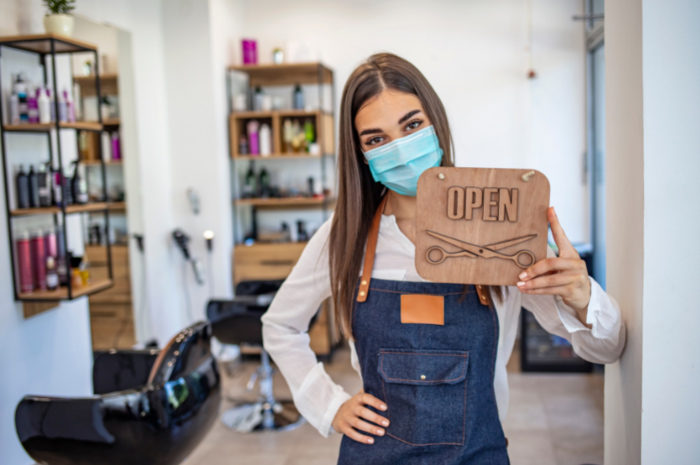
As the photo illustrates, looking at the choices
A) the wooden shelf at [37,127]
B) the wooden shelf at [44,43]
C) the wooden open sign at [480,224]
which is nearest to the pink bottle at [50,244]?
the wooden shelf at [37,127]

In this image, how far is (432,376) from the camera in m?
1.25

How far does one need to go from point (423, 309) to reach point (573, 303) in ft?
1.12

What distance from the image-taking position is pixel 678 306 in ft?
3.49

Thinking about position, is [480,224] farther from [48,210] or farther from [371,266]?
[48,210]

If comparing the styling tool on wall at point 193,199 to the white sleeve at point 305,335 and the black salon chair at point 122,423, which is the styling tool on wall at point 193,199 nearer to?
the black salon chair at point 122,423

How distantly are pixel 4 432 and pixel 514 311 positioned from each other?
8.61ft

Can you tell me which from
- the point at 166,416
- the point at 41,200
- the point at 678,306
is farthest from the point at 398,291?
the point at 41,200

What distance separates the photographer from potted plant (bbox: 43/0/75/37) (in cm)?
290

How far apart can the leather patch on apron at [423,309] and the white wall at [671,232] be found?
40 centimetres

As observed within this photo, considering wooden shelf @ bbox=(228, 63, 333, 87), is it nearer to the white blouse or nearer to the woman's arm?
the white blouse

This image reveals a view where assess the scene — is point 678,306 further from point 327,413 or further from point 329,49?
point 329,49

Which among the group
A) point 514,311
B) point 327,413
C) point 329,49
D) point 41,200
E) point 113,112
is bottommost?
point 327,413

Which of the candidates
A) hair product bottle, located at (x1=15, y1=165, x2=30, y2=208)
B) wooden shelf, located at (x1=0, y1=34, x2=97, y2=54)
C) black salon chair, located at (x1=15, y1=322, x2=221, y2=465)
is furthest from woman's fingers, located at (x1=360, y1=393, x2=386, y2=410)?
wooden shelf, located at (x1=0, y1=34, x2=97, y2=54)

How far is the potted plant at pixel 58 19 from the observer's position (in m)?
2.90
